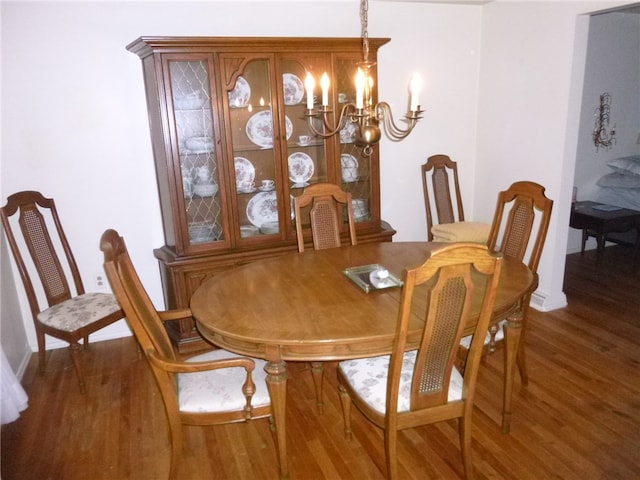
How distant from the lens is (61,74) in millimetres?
2844

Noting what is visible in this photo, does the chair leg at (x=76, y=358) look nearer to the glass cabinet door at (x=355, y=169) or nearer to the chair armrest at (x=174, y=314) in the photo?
the chair armrest at (x=174, y=314)

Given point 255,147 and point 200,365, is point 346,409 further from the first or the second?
point 255,147

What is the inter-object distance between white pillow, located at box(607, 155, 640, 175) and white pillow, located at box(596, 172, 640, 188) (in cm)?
4

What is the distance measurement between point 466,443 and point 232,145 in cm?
211

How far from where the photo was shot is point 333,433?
227cm

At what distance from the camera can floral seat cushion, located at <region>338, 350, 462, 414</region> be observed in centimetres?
181

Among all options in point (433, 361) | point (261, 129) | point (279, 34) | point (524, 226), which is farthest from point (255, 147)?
point (433, 361)

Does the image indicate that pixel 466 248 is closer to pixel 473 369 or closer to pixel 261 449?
pixel 473 369

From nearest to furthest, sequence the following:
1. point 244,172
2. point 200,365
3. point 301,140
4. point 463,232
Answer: point 200,365 → point 244,172 → point 301,140 → point 463,232

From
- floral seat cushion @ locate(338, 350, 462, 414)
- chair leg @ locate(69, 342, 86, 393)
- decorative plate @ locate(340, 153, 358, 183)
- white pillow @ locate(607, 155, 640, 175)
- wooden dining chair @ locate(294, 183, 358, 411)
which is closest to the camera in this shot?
floral seat cushion @ locate(338, 350, 462, 414)

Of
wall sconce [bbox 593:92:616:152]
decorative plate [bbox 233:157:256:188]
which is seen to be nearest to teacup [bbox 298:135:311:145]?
decorative plate [bbox 233:157:256:188]

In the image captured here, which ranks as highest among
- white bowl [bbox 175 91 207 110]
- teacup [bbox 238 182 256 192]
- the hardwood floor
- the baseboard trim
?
white bowl [bbox 175 91 207 110]

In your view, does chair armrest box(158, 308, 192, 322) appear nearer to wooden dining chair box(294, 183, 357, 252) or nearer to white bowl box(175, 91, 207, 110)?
wooden dining chair box(294, 183, 357, 252)

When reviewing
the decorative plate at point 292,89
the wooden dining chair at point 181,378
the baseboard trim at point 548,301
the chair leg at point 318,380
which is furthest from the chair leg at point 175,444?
the baseboard trim at point 548,301
